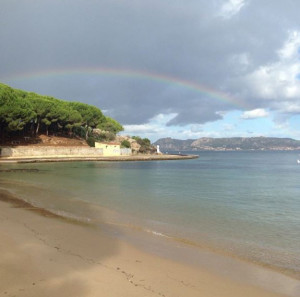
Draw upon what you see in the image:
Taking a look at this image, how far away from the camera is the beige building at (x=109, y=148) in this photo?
85.4m

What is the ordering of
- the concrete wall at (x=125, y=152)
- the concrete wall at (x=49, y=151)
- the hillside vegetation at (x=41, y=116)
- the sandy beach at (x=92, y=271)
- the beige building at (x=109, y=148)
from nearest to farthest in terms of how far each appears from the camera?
the sandy beach at (x=92, y=271), the hillside vegetation at (x=41, y=116), the concrete wall at (x=49, y=151), the beige building at (x=109, y=148), the concrete wall at (x=125, y=152)

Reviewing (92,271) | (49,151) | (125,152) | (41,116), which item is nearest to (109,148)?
(125,152)

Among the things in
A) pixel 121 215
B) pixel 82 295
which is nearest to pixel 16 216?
pixel 121 215

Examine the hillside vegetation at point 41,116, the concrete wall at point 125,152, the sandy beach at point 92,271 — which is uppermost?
the hillside vegetation at point 41,116

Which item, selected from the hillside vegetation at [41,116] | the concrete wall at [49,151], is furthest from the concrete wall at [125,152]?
the concrete wall at [49,151]

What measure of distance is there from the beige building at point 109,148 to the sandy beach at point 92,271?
252 feet

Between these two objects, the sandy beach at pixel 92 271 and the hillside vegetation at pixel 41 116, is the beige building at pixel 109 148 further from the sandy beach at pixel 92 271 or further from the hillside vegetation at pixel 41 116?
the sandy beach at pixel 92 271

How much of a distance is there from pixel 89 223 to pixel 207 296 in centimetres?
650

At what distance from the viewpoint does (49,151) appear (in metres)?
72.1

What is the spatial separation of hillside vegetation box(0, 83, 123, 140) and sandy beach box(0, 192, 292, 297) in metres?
55.5

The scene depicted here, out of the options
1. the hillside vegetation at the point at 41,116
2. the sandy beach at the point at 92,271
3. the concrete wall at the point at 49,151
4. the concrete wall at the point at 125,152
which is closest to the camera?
the sandy beach at the point at 92,271

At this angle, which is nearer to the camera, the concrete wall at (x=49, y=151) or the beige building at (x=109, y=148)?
the concrete wall at (x=49, y=151)

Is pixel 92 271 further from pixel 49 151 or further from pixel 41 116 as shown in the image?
pixel 41 116

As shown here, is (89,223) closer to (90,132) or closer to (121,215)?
(121,215)
